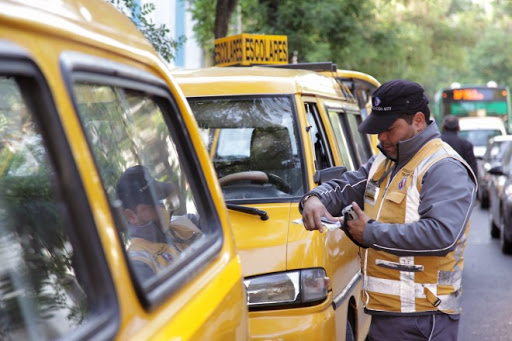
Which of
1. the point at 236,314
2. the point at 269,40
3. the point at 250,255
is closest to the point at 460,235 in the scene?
the point at 236,314

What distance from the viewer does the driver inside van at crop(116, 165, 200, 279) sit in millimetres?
2057

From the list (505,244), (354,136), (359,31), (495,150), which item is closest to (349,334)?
(354,136)

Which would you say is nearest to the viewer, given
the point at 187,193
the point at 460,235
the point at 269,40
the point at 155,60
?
the point at 155,60

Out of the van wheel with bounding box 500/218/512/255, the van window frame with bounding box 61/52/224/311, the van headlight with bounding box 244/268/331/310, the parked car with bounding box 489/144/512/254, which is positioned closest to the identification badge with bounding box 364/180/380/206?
the van headlight with bounding box 244/268/331/310

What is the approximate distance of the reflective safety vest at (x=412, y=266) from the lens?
3537 mm

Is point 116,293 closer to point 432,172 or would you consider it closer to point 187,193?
point 187,193

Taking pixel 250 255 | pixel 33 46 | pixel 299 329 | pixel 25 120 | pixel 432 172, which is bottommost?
pixel 299 329

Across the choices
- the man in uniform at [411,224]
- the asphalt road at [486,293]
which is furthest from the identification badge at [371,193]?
the asphalt road at [486,293]

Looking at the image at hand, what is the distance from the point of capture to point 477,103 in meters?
31.7

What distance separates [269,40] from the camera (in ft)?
27.2

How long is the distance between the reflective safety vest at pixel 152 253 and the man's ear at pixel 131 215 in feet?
0.14

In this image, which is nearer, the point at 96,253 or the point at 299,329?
Answer: the point at 96,253

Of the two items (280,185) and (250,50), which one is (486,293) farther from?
(280,185)

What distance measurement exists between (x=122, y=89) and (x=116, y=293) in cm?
61
